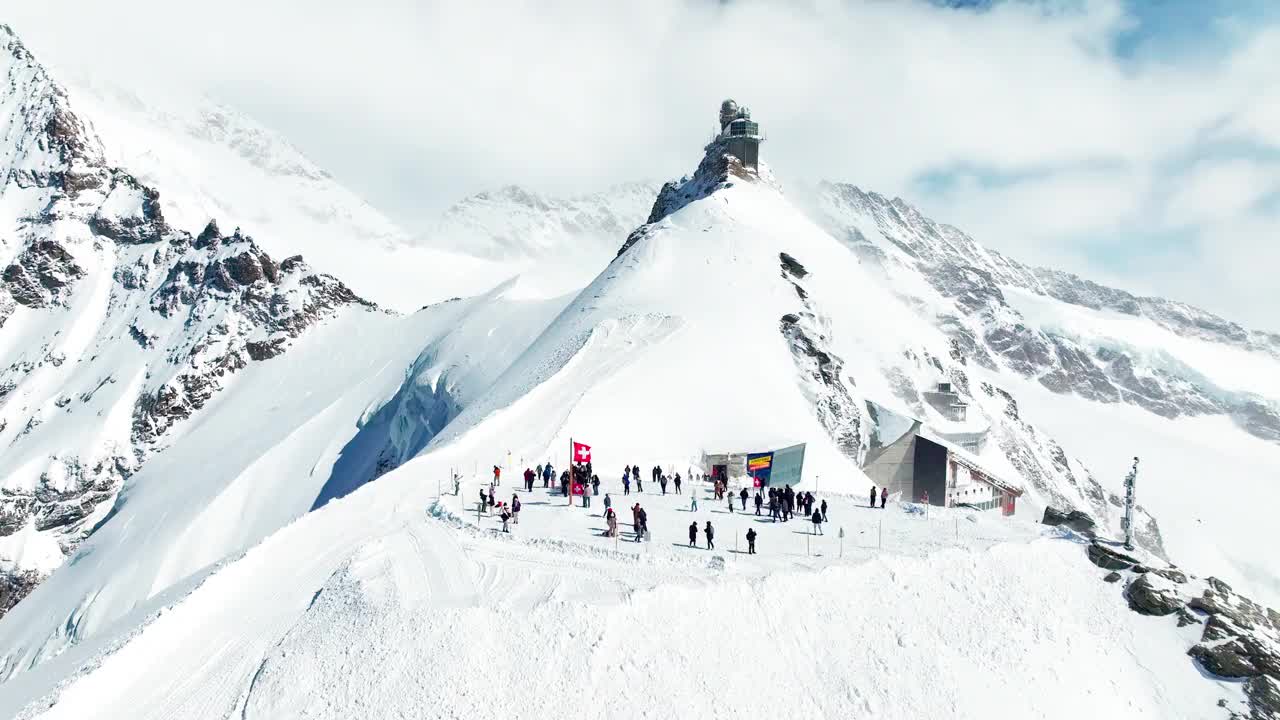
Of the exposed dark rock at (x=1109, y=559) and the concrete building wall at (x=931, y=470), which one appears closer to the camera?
the exposed dark rock at (x=1109, y=559)

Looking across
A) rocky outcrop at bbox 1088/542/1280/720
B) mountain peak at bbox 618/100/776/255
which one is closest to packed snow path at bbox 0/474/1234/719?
rocky outcrop at bbox 1088/542/1280/720

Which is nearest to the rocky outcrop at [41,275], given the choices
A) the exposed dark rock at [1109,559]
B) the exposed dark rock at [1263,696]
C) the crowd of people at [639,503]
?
the crowd of people at [639,503]

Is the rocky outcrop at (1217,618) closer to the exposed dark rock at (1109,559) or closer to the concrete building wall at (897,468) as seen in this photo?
the exposed dark rock at (1109,559)

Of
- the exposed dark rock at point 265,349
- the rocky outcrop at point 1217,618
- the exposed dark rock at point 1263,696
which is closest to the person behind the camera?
the exposed dark rock at point 1263,696

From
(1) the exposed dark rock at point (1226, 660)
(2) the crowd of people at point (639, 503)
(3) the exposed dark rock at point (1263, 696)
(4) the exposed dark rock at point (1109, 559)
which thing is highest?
(2) the crowd of people at point (639, 503)

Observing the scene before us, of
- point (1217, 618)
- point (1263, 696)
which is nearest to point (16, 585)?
point (1217, 618)

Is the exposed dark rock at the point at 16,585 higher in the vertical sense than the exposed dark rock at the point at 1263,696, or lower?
lower

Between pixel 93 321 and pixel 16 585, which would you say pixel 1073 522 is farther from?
pixel 93 321

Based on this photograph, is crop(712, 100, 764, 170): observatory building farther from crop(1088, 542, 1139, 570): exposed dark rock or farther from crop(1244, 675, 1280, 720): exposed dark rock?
crop(1244, 675, 1280, 720): exposed dark rock
